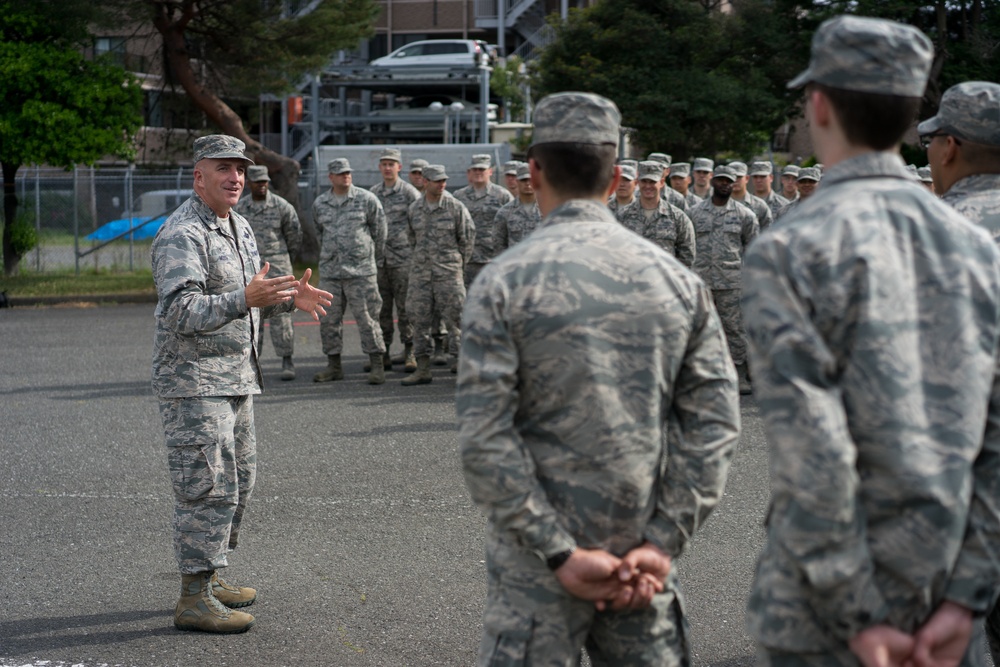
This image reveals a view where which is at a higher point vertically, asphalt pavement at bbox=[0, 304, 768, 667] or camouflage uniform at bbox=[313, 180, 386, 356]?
camouflage uniform at bbox=[313, 180, 386, 356]

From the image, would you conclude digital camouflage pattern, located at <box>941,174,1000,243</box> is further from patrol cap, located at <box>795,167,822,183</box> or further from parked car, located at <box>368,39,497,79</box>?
parked car, located at <box>368,39,497,79</box>

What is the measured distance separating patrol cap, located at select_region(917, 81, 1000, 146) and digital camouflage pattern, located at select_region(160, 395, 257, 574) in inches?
124

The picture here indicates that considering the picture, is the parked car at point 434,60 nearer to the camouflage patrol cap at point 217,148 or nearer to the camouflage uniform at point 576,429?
the camouflage patrol cap at point 217,148

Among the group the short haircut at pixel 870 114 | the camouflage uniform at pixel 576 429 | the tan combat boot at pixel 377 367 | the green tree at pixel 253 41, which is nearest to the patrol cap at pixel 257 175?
the tan combat boot at pixel 377 367

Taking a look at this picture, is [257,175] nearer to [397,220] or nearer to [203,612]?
[397,220]

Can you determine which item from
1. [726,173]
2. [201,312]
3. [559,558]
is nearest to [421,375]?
[726,173]

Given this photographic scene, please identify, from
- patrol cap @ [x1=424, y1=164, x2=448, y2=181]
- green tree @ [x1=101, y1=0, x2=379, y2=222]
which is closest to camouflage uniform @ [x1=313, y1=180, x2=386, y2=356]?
patrol cap @ [x1=424, y1=164, x2=448, y2=181]

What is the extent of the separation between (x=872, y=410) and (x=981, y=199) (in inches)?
67.7

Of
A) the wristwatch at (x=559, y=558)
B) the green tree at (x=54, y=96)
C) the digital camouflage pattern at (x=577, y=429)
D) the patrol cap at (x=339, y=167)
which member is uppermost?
the green tree at (x=54, y=96)

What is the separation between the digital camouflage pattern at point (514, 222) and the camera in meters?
12.5

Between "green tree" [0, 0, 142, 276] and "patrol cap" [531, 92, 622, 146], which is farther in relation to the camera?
"green tree" [0, 0, 142, 276]

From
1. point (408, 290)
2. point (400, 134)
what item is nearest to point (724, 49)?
point (400, 134)

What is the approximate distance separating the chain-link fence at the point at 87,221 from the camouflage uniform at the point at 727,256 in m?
13.9

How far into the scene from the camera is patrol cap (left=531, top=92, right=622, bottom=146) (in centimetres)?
299
